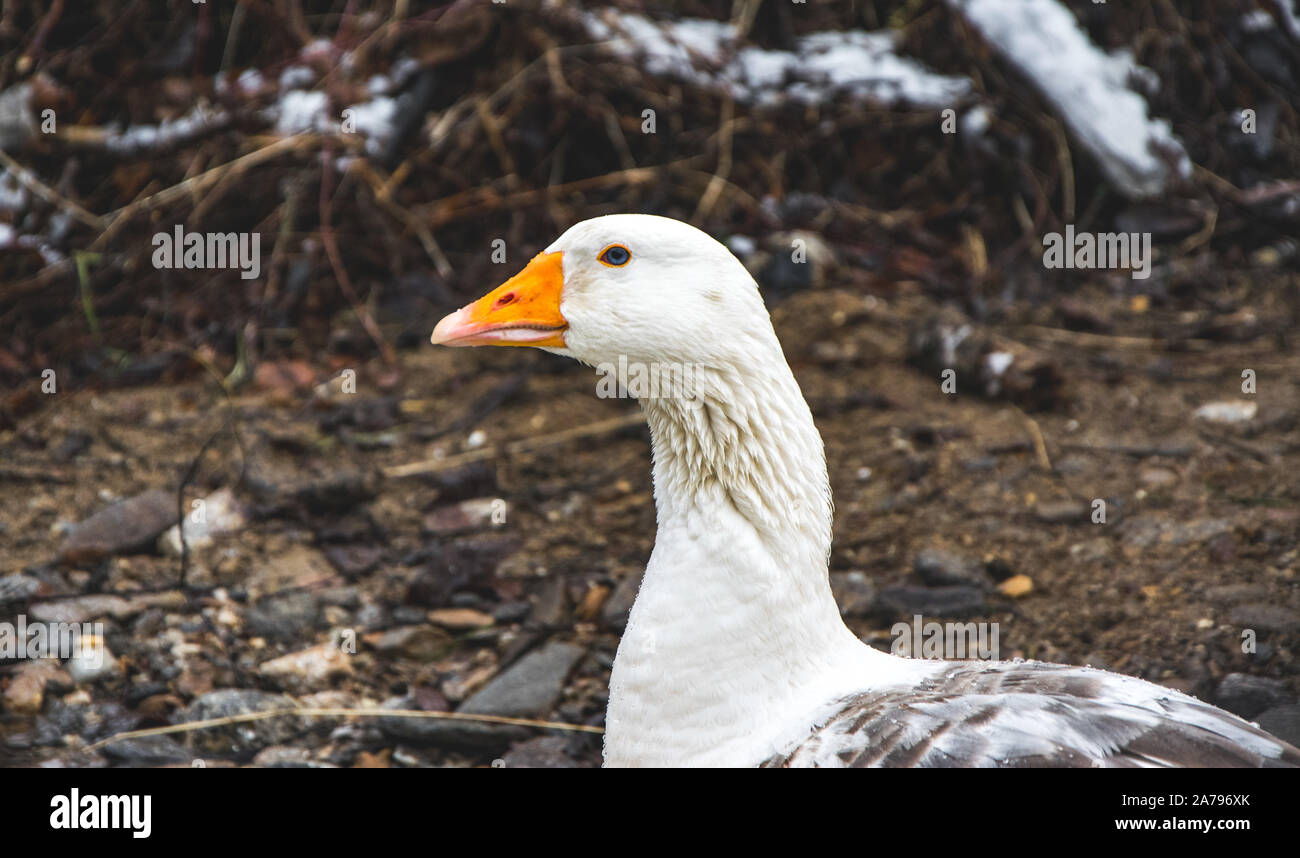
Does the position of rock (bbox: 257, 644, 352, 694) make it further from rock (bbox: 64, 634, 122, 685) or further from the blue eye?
the blue eye

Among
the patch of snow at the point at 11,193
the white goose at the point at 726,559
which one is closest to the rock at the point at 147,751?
the white goose at the point at 726,559

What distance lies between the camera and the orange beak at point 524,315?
2.90 metres

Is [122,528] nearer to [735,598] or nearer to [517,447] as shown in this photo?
[517,447]

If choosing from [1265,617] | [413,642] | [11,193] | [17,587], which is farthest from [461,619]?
[11,193]

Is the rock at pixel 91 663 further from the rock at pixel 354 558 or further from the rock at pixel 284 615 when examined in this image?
the rock at pixel 354 558

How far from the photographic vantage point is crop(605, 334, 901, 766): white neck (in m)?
2.65

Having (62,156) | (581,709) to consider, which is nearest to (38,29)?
(62,156)

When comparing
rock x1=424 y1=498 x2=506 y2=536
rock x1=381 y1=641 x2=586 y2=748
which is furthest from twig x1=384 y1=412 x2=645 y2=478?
rock x1=381 y1=641 x2=586 y2=748

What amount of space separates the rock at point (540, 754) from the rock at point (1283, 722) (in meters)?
1.93

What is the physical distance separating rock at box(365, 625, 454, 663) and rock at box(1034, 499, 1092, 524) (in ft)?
7.32

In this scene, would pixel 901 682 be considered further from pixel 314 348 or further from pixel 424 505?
pixel 314 348

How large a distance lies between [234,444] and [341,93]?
6.76 feet

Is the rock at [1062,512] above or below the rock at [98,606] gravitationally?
above
